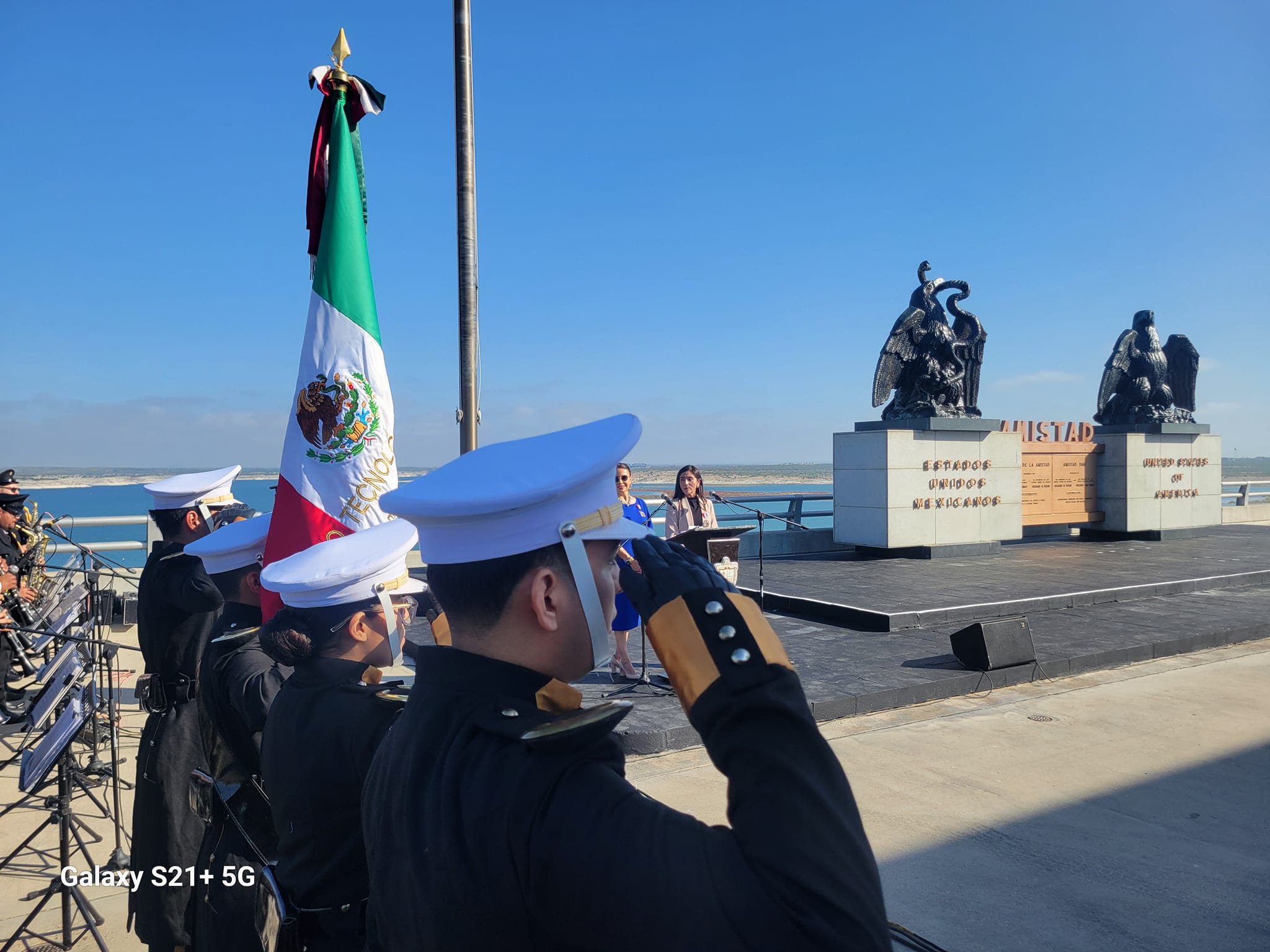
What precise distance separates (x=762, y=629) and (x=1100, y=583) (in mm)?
12233

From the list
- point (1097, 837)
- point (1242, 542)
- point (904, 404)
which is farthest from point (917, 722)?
point (1242, 542)

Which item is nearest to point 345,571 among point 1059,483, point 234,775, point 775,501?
point 234,775

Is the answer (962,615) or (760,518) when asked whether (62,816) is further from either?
(962,615)

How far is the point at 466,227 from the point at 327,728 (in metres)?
4.57

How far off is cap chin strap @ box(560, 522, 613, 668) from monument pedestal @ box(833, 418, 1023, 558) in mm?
13745

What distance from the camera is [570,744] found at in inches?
42.8

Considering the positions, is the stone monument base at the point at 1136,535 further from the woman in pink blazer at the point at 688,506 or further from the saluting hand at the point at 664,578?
the saluting hand at the point at 664,578

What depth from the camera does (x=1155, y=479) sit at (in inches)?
709

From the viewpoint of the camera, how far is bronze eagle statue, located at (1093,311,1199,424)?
1836 cm

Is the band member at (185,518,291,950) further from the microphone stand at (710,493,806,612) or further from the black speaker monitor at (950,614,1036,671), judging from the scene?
the black speaker monitor at (950,614,1036,671)

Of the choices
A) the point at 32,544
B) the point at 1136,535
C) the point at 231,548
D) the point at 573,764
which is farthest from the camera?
the point at 1136,535

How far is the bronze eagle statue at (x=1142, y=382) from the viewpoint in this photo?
18359 mm

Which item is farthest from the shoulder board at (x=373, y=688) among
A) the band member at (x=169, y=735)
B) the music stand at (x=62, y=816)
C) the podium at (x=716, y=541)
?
the podium at (x=716, y=541)

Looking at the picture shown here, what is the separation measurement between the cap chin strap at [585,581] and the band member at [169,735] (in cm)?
260
